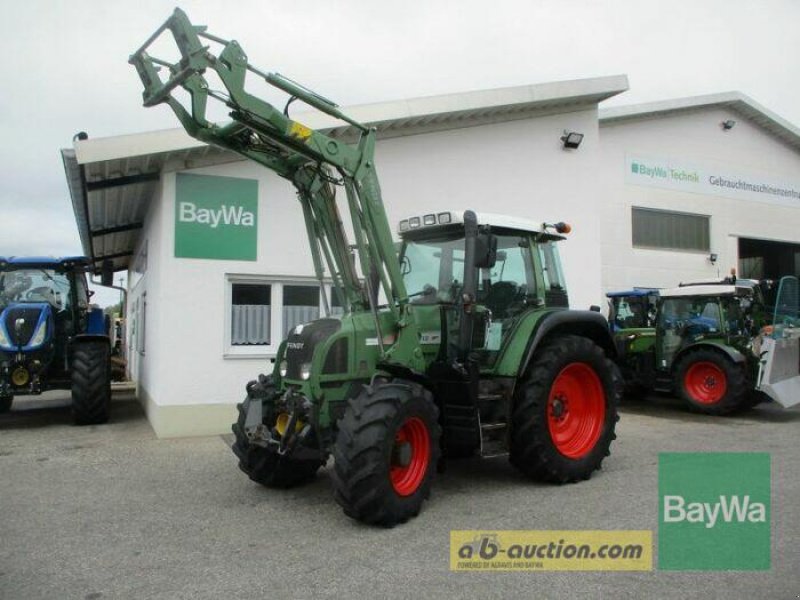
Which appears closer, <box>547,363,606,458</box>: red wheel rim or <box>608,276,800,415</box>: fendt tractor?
<box>547,363,606,458</box>: red wheel rim

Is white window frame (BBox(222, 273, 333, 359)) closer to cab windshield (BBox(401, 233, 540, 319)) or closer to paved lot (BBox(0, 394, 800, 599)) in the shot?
paved lot (BBox(0, 394, 800, 599))

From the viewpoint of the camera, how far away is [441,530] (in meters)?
4.69

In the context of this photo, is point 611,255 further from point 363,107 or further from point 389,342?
point 389,342

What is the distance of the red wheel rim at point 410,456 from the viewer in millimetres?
4852

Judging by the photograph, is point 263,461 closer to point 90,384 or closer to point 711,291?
point 90,384

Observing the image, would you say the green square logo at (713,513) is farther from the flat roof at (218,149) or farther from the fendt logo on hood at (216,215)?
the fendt logo on hood at (216,215)

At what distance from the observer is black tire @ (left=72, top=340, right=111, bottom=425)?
9.42 metres

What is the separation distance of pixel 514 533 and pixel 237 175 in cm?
594

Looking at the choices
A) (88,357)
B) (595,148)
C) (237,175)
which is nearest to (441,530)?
(237,175)

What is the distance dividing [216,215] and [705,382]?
7937mm

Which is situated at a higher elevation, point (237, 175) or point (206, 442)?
point (237, 175)

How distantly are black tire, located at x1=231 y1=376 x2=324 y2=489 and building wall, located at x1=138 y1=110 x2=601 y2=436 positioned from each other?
2913 mm

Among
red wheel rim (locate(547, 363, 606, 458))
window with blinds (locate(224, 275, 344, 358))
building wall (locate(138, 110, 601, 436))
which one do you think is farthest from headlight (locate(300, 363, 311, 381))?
building wall (locate(138, 110, 601, 436))

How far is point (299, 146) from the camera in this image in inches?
198
